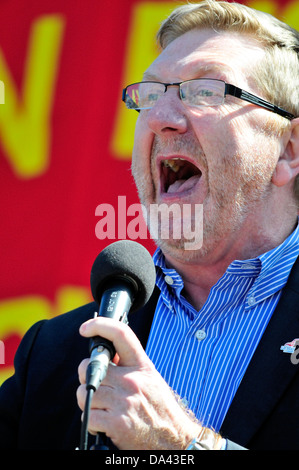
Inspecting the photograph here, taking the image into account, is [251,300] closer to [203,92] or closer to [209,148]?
[209,148]

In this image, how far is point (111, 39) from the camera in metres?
3.60

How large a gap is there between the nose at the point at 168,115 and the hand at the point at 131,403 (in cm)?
110

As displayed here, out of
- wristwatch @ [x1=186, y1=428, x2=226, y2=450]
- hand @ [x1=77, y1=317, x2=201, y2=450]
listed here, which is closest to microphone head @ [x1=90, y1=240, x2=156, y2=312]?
hand @ [x1=77, y1=317, x2=201, y2=450]

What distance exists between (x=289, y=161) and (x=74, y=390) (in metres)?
1.25

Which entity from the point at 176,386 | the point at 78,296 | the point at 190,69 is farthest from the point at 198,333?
the point at 78,296

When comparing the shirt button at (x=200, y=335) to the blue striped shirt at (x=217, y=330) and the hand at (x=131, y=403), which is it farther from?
the hand at (x=131, y=403)

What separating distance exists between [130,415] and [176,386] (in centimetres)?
65

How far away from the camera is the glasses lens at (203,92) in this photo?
95.8 inches

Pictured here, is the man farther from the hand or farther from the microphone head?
the microphone head

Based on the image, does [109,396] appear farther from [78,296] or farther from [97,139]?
[97,139]

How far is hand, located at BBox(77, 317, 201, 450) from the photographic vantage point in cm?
144

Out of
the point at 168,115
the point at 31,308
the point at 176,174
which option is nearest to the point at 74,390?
the point at 176,174

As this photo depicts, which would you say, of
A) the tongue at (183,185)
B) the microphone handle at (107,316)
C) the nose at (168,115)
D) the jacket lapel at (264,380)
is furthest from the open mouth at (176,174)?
the microphone handle at (107,316)

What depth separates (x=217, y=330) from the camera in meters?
2.23
